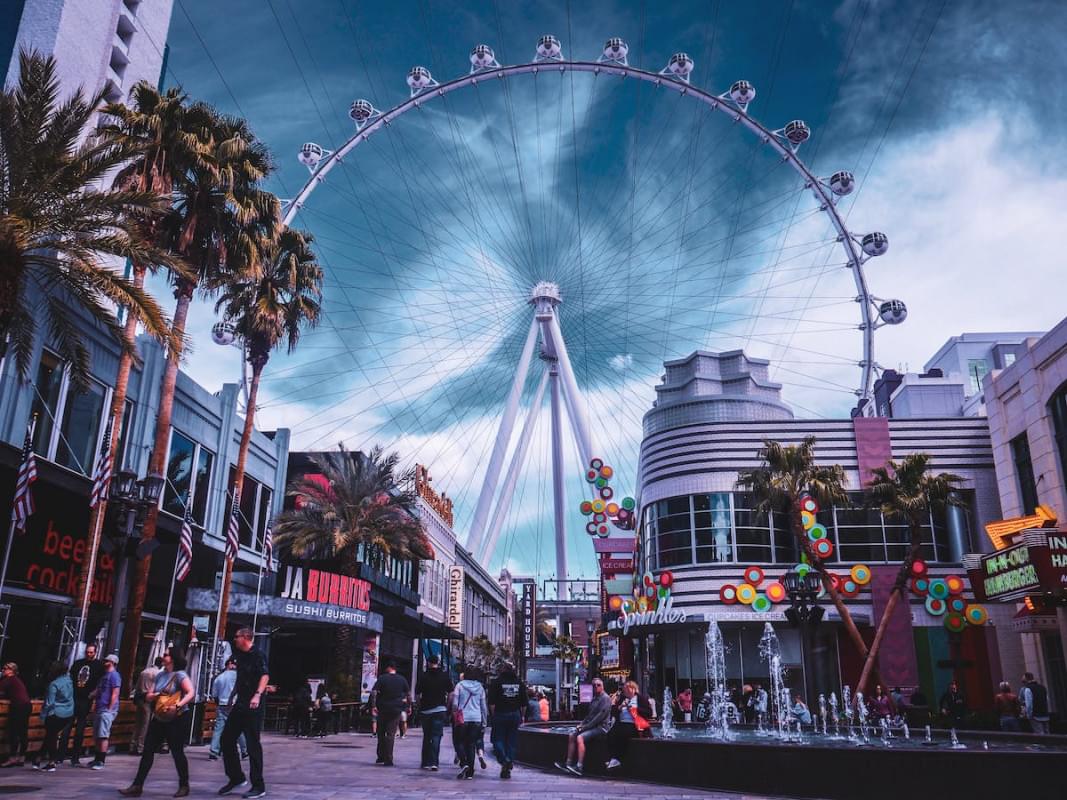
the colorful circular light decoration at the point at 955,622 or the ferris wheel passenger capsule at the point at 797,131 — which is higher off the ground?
the ferris wheel passenger capsule at the point at 797,131

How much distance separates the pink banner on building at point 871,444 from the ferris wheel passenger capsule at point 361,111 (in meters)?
30.3

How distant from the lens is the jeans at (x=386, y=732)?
16750mm

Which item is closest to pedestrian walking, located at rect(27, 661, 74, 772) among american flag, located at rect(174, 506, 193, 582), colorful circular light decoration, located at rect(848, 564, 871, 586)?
american flag, located at rect(174, 506, 193, 582)

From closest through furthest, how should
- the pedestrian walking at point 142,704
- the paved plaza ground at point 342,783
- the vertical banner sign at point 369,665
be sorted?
the paved plaza ground at point 342,783, the pedestrian walking at point 142,704, the vertical banner sign at point 369,665

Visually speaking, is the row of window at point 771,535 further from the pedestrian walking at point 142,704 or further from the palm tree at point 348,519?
the pedestrian walking at point 142,704

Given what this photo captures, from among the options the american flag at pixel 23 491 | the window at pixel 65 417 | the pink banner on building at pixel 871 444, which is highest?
the pink banner on building at pixel 871 444

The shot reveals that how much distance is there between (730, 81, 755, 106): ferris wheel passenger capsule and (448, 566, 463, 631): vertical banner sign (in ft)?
139

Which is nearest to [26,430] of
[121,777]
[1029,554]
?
[121,777]

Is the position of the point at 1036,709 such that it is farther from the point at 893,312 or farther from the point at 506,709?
the point at 893,312

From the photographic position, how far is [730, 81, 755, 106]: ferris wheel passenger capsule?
45625mm

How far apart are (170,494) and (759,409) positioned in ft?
132

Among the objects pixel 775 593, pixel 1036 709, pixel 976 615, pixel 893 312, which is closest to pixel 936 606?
pixel 976 615

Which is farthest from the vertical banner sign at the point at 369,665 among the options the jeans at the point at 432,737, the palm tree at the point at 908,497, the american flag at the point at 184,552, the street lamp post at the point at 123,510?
the jeans at the point at 432,737

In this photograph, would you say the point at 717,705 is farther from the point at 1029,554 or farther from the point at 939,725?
the point at 1029,554
